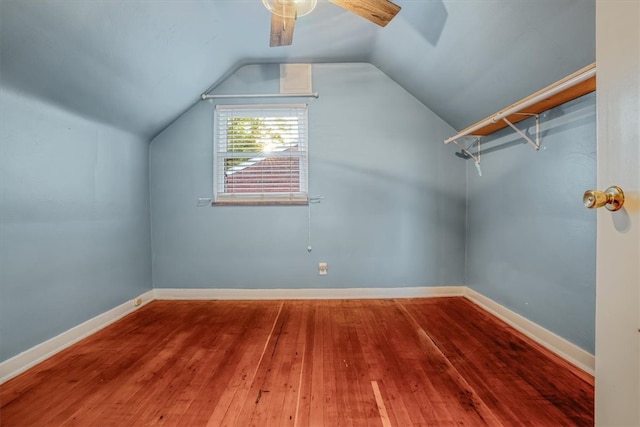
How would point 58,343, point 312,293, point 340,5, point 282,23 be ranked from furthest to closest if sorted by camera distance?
point 312,293
point 58,343
point 282,23
point 340,5

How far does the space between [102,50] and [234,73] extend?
→ 3.94 ft

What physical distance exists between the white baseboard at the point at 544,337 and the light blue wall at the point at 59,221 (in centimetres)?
332

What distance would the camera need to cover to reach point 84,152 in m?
1.87

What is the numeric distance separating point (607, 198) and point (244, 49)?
2651 mm

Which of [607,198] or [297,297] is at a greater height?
[607,198]

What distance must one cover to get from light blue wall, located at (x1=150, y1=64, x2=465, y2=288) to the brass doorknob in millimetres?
2012

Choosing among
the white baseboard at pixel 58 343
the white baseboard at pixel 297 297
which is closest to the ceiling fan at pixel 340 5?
the white baseboard at pixel 297 297

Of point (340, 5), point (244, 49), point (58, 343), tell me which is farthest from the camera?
point (244, 49)

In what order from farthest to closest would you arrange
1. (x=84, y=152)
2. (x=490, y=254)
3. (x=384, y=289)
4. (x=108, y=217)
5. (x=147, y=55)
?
(x=384, y=289)
(x=490, y=254)
(x=108, y=217)
(x=84, y=152)
(x=147, y=55)

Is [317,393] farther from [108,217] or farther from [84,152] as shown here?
[84,152]

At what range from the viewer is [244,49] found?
2.27 metres

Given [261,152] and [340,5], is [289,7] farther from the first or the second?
[261,152]

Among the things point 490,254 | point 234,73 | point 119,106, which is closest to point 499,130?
point 490,254

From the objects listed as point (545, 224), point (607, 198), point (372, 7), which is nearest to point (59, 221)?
point (372, 7)
